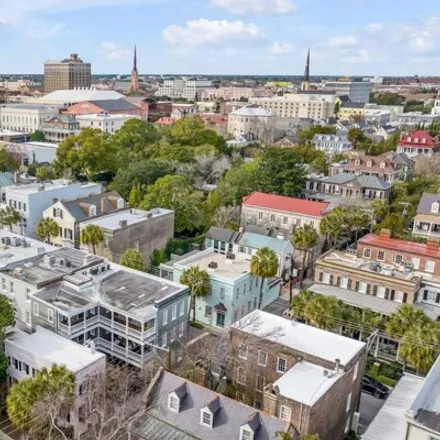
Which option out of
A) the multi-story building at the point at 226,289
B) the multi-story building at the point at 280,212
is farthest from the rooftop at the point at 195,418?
the multi-story building at the point at 280,212

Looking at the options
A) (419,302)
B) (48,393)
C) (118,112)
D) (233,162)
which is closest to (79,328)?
(48,393)

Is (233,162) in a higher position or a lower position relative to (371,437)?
higher

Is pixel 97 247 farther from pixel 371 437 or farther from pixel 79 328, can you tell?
pixel 371 437

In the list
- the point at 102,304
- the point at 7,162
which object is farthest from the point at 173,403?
the point at 7,162

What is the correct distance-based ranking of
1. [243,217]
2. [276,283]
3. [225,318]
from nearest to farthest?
1. [225,318]
2. [276,283]
3. [243,217]

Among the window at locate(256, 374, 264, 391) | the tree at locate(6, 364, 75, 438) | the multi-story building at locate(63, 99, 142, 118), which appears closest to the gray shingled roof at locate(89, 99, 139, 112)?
the multi-story building at locate(63, 99, 142, 118)

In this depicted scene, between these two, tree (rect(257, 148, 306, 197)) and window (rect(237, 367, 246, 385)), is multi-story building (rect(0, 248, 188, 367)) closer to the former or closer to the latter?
window (rect(237, 367, 246, 385))

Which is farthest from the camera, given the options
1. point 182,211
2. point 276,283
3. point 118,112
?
point 118,112
